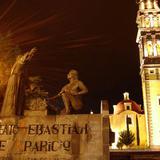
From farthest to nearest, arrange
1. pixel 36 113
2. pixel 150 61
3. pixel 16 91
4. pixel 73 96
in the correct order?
pixel 150 61
pixel 73 96
pixel 16 91
pixel 36 113

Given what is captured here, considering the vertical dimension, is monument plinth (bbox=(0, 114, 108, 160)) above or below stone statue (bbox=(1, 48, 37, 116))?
below

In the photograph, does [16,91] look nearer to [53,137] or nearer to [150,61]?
[53,137]

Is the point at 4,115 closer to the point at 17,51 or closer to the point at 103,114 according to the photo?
the point at 103,114

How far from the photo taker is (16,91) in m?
15.4

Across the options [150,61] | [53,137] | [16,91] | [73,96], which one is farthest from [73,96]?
[150,61]

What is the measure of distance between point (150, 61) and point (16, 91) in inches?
2114

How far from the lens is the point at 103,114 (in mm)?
14484

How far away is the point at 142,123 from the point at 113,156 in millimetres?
42098

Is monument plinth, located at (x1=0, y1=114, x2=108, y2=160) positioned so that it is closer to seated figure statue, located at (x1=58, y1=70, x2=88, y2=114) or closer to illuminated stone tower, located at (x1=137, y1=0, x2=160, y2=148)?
seated figure statue, located at (x1=58, y1=70, x2=88, y2=114)

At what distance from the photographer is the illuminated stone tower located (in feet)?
206

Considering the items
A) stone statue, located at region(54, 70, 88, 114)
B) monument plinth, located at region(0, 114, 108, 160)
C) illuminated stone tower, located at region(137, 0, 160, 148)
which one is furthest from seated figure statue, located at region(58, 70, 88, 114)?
illuminated stone tower, located at region(137, 0, 160, 148)

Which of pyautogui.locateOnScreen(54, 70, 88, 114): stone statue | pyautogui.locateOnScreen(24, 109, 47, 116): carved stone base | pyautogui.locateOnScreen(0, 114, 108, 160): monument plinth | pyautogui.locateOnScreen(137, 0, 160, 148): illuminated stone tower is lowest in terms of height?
pyautogui.locateOnScreen(0, 114, 108, 160): monument plinth

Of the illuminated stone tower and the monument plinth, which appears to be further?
the illuminated stone tower

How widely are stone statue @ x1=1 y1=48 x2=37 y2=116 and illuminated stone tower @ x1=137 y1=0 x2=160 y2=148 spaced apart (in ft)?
158
